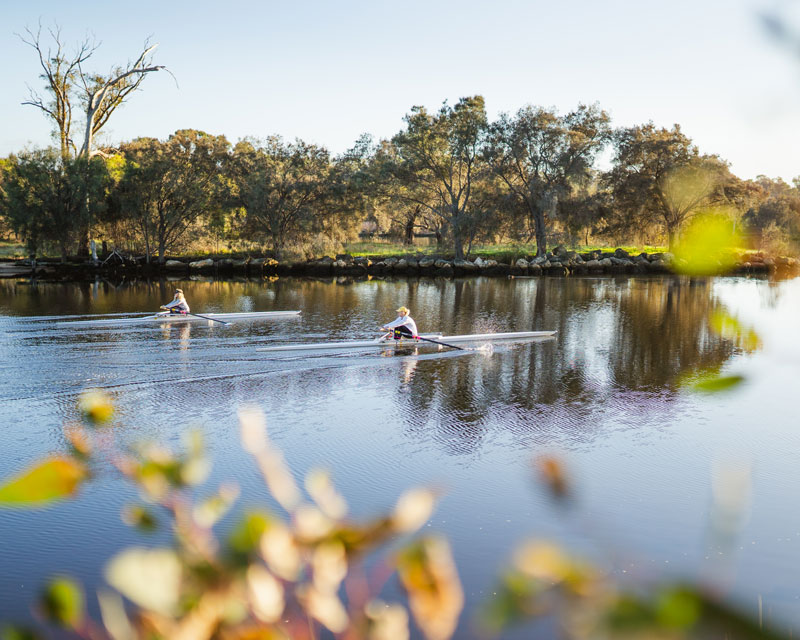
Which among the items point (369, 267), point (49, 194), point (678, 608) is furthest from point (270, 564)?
point (49, 194)

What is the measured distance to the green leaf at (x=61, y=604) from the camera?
115 cm

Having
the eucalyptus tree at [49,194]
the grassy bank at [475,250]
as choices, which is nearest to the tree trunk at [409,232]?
the grassy bank at [475,250]

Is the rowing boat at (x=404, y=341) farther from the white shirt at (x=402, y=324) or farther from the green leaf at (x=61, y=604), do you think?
the green leaf at (x=61, y=604)

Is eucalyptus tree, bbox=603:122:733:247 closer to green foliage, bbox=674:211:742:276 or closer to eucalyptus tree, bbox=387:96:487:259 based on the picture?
eucalyptus tree, bbox=387:96:487:259

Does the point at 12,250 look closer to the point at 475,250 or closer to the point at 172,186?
the point at 172,186

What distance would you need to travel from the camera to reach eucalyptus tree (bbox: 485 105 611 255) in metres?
58.9

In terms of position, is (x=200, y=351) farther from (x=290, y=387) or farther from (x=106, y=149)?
(x=106, y=149)

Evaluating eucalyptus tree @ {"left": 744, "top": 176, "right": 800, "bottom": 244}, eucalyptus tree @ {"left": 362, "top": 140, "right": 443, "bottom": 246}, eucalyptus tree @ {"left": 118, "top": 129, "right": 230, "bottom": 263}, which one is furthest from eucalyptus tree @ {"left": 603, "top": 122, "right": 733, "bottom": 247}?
eucalyptus tree @ {"left": 744, "top": 176, "right": 800, "bottom": 244}

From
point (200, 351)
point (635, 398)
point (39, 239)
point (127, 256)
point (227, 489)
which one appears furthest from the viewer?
point (127, 256)

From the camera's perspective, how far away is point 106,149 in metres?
62.2

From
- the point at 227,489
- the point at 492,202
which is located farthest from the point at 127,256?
the point at 227,489

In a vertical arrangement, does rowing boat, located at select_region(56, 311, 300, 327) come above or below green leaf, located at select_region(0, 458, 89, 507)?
below

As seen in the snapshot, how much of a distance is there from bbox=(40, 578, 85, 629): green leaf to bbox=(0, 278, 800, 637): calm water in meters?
0.64

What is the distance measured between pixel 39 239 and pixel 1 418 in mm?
46115
